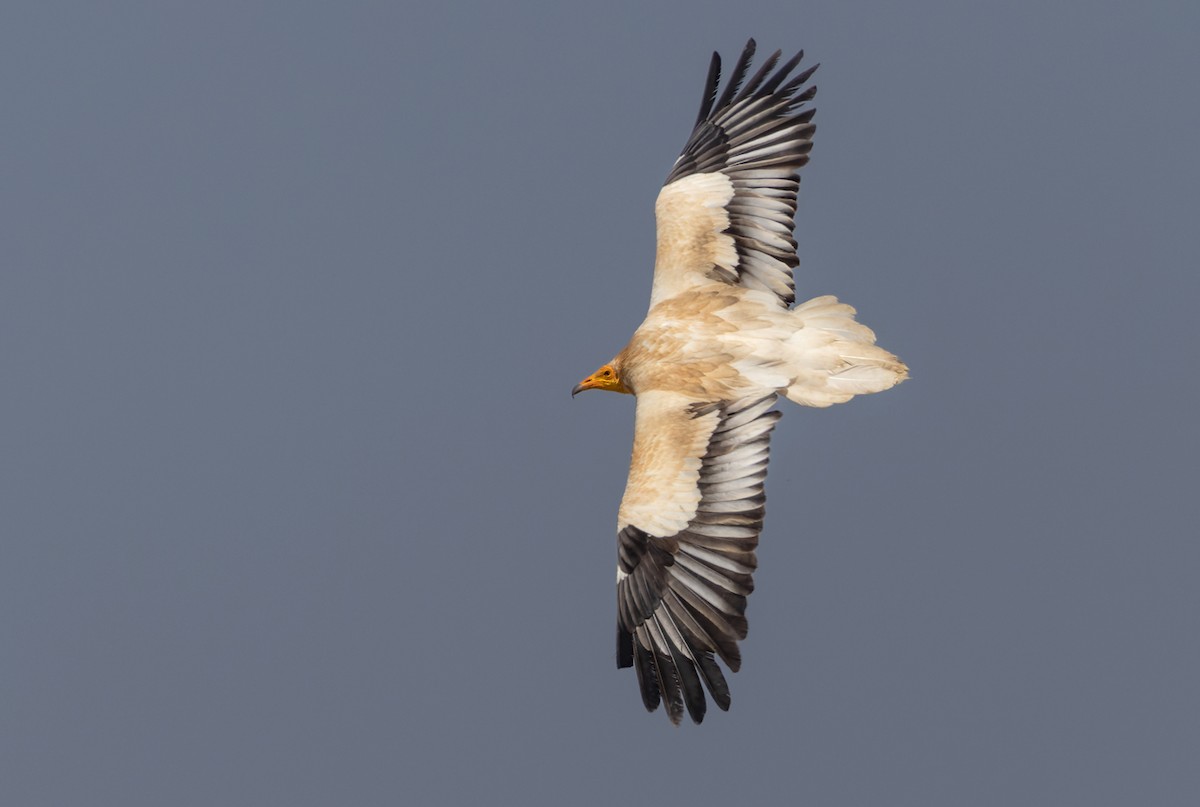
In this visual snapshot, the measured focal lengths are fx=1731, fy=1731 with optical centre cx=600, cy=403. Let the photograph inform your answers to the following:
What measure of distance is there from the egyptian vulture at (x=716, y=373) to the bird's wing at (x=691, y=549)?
1 centimetres

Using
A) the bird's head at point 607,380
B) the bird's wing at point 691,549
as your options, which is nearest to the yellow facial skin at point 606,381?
the bird's head at point 607,380

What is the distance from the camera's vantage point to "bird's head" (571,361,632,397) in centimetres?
1980

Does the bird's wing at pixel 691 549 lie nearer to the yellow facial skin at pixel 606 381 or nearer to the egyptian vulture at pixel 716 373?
the egyptian vulture at pixel 716 373

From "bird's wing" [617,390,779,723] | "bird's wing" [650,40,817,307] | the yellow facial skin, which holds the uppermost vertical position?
"bird's wing" [650,40,817,307]

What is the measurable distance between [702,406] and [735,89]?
15.3ft

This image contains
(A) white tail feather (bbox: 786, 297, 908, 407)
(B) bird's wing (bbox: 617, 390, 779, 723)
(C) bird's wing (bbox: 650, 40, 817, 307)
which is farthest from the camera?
(C) bird's wing (bbox: 650, 40, 817, 307)

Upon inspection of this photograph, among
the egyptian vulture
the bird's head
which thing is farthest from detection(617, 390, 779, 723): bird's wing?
the bird's head

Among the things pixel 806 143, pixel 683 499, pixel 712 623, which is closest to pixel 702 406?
pixel 683 499

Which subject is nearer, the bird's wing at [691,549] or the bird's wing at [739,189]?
the bird's wing at [691,549]

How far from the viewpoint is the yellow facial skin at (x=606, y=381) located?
1983 cm

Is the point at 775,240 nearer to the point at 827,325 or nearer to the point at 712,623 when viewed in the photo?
the point at 827,325

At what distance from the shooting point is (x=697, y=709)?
16859 millimetres

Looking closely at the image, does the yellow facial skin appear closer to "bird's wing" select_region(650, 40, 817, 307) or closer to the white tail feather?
"bird's wing" select_region(650, 40, 817, 307)

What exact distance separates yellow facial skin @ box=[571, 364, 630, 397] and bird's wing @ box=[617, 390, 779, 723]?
1904 millimetres
